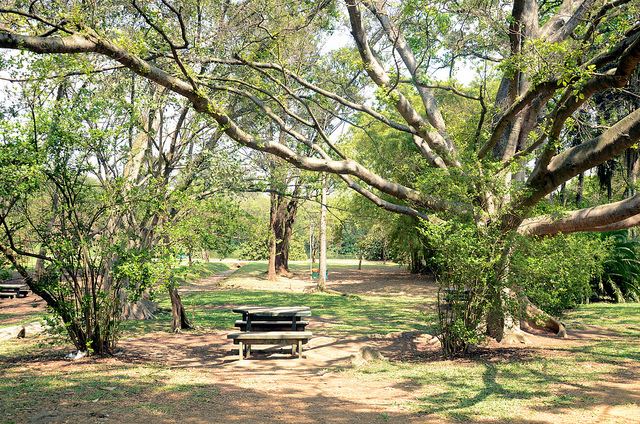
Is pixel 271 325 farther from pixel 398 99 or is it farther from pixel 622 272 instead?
pixel 622 272

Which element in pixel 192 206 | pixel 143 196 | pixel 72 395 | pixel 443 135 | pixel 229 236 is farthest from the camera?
pixel 443 135

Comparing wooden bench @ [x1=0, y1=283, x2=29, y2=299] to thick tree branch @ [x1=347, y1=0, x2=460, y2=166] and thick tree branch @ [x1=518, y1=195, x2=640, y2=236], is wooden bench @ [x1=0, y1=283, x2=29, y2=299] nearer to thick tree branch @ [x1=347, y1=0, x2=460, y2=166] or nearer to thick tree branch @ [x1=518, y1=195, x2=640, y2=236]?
thick tree branch @ [x1=347, y1=0, x2=460, y2=166]

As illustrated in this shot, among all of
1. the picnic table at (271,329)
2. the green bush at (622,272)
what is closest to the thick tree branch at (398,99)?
the picnic table at (271,329)

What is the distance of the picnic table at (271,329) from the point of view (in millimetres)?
8320

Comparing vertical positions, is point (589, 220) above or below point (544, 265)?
above

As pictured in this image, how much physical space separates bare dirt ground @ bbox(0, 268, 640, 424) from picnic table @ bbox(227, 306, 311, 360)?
12.7 inches

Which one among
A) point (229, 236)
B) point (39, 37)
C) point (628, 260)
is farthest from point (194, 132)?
point (628, 260)

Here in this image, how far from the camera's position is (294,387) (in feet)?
21.0

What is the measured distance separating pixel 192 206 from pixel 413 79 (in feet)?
18.0

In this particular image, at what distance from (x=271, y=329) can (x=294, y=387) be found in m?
3.13

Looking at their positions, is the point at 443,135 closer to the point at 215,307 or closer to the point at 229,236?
the point at 229,236

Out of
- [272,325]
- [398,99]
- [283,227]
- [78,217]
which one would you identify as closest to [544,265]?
[398,99]

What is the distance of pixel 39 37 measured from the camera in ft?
18.2

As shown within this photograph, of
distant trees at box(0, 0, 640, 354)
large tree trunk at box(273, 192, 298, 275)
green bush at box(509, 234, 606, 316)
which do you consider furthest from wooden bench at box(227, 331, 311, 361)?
large tree trunk at box(273, 192, 298, 275)
